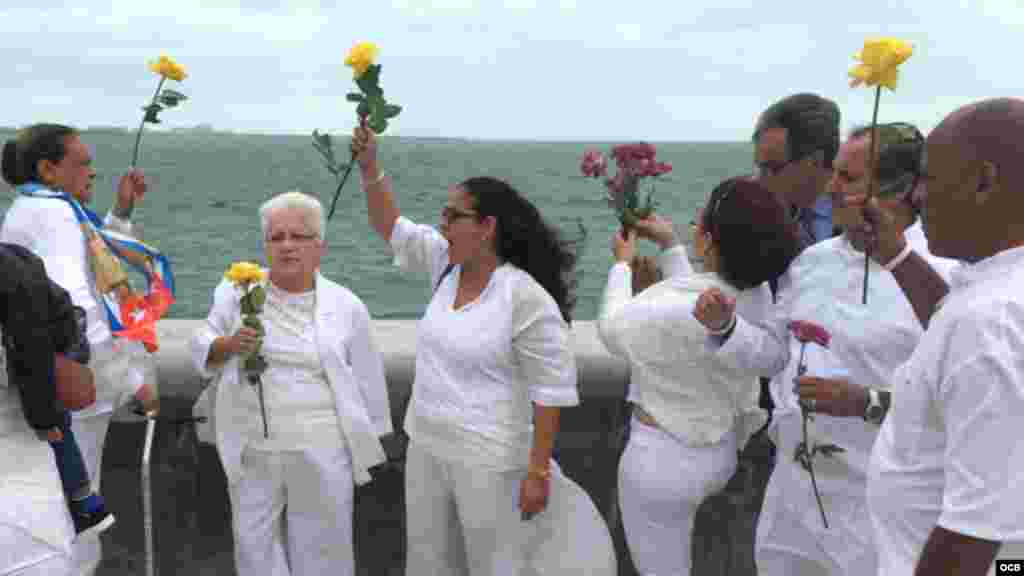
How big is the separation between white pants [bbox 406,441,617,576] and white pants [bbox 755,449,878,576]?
77 cm

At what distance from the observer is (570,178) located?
81312 millimetres

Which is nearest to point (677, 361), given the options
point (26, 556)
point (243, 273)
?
point (243, 273)

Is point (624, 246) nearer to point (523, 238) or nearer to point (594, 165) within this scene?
point (594, 165)

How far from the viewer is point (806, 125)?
4.64m

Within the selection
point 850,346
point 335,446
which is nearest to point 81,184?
point 335,446

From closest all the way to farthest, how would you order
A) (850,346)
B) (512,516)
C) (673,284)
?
(850,346) < (673,284) < (512,516)

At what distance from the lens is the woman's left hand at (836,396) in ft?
11.6

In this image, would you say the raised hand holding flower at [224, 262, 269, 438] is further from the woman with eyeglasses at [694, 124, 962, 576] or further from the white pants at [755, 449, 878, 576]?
the white pants at [755, 449, 878, 576]

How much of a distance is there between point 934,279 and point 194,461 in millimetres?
2938

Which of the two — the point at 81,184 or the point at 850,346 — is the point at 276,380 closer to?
the point at 81,184

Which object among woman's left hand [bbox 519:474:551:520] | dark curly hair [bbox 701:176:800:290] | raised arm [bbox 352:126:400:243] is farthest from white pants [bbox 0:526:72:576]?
dark curly hair [bbox 701:176:800:290]

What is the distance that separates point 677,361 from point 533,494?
0.73 m

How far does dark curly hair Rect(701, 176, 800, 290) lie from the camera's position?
13.0 feet

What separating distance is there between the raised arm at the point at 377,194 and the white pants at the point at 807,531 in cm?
170
